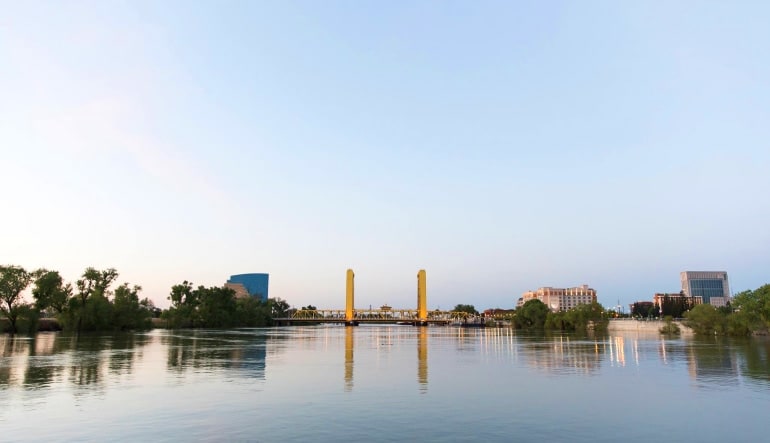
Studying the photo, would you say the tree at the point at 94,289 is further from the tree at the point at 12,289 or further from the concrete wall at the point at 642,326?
the concrete wall at the point at 642,326

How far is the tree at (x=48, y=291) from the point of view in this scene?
11912 centimetres

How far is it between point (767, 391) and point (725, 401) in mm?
5670

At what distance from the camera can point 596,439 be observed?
20.8m

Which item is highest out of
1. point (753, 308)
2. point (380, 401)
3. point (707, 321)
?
point (753, 308)

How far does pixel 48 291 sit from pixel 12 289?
8646 mm

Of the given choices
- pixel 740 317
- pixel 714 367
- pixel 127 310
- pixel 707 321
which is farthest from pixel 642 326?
pixel 127 310

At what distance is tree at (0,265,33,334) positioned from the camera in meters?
111

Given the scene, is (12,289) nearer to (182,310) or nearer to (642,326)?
(182,310)

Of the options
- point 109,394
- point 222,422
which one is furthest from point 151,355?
point 222,422

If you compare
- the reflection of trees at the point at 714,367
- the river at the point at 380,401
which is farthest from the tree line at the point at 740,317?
the river at the point at 380,401

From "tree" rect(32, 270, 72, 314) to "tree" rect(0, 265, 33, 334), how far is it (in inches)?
121

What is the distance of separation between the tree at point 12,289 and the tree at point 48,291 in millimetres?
3086

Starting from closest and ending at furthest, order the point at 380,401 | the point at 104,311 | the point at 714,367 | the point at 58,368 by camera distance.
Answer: the point at 380,401, the point at 58,368, the point at 714,367, the point at 104,311

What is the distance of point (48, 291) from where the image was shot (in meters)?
120
